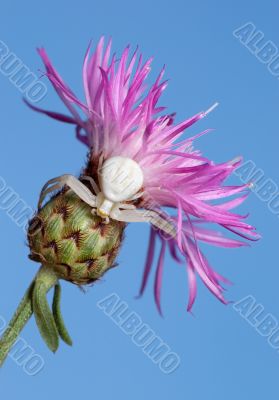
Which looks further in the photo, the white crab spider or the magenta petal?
the magenta petal

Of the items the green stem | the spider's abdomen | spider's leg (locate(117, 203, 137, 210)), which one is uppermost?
spider's leg (locate(117, 203, 137, 210))

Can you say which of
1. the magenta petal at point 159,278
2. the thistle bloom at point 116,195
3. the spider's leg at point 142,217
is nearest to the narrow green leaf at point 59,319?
the thistle bloom at point 116,195

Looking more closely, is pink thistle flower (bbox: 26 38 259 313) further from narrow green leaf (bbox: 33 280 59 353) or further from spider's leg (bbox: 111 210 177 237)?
narrow green leaf (bbox: 33 280 59 353)

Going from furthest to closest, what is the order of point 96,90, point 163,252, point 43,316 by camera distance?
point 163,252 < point 96,90 < point 43,316

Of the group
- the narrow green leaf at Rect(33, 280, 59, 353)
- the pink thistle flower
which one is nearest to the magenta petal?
the pink thistle flower

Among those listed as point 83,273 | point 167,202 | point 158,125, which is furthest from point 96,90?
point 83,273

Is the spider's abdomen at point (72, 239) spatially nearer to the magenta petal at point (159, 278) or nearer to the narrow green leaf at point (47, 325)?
the narrow green leaf at point (47, 325)

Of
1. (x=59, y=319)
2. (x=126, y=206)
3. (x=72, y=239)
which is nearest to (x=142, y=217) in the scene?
(x=126, y=206)

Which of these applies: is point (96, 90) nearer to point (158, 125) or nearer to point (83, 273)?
point (158, 125)
